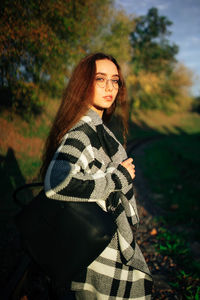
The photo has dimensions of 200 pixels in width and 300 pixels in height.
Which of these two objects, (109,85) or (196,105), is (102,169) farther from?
(196,105)

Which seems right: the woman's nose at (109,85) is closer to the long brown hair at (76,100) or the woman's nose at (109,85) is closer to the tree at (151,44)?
the long brown hair at (76,100)

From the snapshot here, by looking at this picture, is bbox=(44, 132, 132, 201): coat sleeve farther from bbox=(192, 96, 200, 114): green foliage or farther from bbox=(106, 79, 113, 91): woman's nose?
bbox=(192, 96, 200, 114): green foliage

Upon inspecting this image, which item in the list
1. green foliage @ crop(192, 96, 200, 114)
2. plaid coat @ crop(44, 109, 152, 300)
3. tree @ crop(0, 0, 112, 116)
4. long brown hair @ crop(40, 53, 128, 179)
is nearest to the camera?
plaid coat @ crop(44, 109, 152, 300)

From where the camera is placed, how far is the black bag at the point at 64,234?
1.10 m

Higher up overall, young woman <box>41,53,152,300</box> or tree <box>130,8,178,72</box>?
tree <box>130,8,178,72</box>

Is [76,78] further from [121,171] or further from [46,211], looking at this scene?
[46,211]

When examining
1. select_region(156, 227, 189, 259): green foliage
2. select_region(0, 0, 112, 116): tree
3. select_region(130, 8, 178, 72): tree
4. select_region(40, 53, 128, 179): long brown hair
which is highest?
select_region(130, 8, 178, 72): tree

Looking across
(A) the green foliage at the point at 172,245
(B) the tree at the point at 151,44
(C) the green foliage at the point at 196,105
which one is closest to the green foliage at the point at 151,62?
(B) the tree at the point at 151,44

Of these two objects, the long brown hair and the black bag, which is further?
the long brown hair

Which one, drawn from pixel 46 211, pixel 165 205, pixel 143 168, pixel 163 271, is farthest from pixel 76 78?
pixel 143 168

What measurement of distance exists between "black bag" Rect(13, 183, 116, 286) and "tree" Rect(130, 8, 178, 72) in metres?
26.7

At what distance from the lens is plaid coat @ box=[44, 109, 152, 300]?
→ 123 centimetres

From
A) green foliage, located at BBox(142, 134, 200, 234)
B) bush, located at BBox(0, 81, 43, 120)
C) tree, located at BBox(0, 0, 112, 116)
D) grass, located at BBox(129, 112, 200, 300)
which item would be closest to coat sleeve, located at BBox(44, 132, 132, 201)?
grass, located at BBox(129, 112, 200, 300)

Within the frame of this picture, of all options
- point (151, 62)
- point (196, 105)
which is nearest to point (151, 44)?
point (151, 62)
